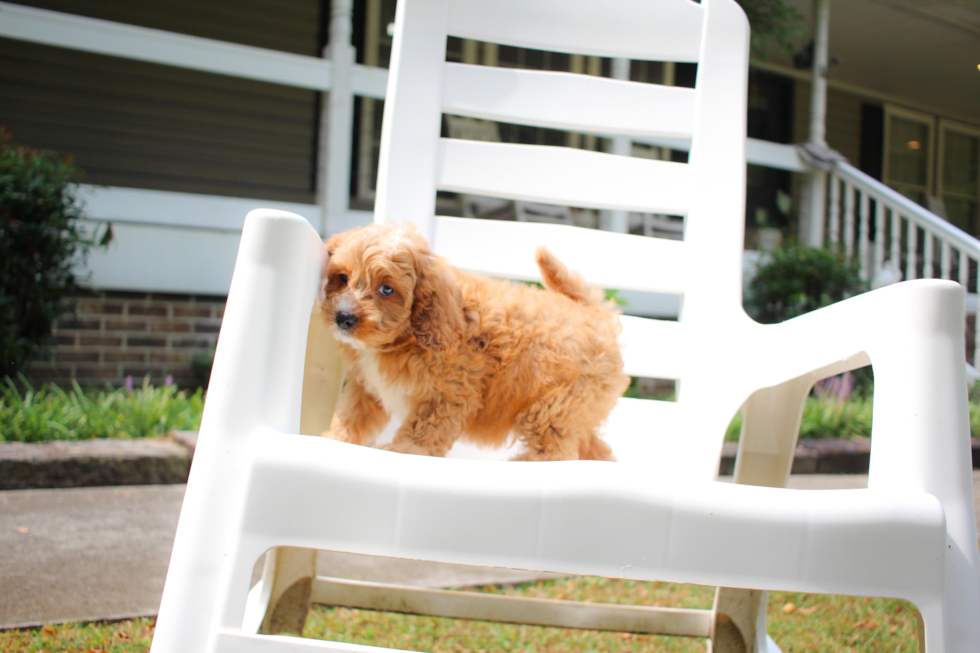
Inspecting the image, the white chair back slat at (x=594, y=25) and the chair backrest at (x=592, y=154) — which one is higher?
the white chair back slat at (x=594, y=25)

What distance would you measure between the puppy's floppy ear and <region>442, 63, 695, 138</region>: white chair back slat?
746 millimetres

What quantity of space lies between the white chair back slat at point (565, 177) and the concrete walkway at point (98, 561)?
3.78 ft

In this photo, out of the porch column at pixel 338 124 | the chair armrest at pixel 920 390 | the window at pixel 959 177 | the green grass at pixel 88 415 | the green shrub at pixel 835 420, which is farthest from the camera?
the window at pixel 959 177

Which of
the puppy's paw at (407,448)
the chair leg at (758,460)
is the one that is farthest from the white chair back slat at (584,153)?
the puppy's paw at (407,448)

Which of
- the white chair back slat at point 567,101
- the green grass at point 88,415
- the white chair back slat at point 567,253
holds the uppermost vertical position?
the white chair back slat at point 567,101

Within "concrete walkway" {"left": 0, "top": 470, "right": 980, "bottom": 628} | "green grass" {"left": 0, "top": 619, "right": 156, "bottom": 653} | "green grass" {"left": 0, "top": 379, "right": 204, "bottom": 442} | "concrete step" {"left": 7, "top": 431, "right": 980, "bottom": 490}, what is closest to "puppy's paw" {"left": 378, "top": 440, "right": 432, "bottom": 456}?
"green grass" {"left": 0, "top": 619, "right": 156, "bottom": 653}

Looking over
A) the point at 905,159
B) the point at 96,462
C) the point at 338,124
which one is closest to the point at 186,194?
the point at 338,124

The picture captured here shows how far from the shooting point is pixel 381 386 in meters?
1.11

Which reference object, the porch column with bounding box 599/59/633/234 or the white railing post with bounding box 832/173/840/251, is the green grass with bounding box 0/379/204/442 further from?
the white railing post with bounding box 832/173/840/251

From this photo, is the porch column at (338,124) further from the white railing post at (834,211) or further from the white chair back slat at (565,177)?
the white railing post at (834,211)

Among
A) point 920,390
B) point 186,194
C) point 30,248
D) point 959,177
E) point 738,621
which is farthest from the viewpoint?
point 959,177

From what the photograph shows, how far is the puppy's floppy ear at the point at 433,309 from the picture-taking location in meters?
1.04

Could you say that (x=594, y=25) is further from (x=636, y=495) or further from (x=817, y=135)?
(x=817, y=135)

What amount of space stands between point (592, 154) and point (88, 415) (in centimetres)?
243
